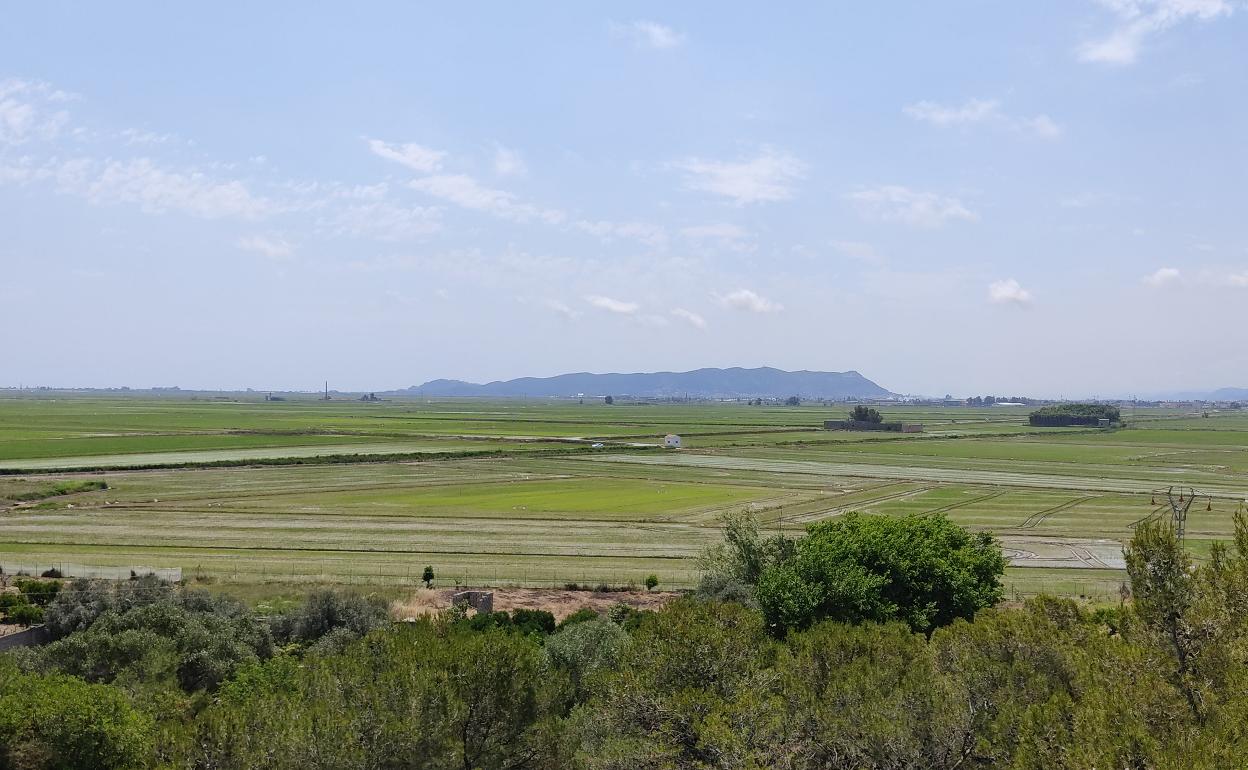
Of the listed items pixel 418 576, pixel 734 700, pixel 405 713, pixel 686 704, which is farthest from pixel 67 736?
pixel 418 576

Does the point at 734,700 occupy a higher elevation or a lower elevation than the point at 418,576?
higher

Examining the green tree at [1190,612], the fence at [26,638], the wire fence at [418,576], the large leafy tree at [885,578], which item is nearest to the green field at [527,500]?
the wire fence at [418,576]

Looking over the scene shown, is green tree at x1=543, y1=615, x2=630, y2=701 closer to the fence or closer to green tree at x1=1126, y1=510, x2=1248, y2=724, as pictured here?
green tree at x1=1126, y1=510, x2=1248, y2=724

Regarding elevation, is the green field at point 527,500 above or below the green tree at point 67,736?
below

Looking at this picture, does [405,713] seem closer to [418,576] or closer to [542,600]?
[542,600]

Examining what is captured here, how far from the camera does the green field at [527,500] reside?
51.2 metres

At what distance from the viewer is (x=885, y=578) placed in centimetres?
3447

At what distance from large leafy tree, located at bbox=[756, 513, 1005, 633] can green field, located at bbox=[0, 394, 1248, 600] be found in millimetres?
10692

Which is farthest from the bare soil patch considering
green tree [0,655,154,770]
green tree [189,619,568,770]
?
green tree [0,655,154,770]

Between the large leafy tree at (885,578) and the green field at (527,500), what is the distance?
421 inches

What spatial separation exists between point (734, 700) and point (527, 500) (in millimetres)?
60140

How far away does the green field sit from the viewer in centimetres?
5116

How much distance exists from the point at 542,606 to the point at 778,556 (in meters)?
12.2

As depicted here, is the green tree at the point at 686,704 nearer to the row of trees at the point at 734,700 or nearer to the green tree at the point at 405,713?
the row of trees at the point at 734,700
